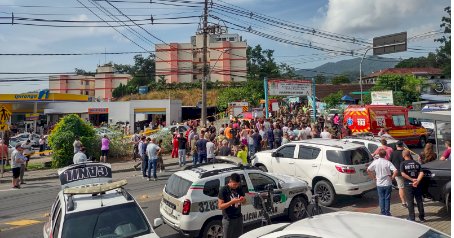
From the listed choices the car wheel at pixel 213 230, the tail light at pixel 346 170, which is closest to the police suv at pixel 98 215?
the car wheel at pixel 213 230

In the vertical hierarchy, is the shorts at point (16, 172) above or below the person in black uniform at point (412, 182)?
below

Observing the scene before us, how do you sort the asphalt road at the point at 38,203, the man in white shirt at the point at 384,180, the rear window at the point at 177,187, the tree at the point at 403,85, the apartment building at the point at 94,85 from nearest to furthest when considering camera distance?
the rear window at the point at 177,187, the man in white shirt at the point at 384,180, the asphalt road at the point at 38,203, the tree at the point at 403,85, the apartment building at the point at 94,85

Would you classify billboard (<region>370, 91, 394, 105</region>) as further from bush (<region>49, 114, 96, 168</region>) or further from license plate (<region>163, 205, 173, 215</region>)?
license plate (<region>163, 205, 173, 215</region>)

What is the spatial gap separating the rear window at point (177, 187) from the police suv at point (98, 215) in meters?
1.40

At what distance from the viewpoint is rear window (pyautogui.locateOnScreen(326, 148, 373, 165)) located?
11.0 meters

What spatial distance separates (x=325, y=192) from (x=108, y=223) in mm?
6934

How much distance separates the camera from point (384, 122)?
2280 cm

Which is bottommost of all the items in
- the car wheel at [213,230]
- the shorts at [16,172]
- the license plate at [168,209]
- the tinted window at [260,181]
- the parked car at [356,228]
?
the car wheel at [213,230]

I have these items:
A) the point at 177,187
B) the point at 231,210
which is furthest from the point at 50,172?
the point at 231,210

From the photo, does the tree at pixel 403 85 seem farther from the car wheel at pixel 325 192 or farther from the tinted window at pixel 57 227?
the tinted window at pixel 57 227

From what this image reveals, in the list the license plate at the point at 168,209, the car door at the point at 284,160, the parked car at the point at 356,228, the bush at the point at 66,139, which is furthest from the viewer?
the bush at the point at 66,139

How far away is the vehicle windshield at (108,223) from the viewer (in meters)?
6.03

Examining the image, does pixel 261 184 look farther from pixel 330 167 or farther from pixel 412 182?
pixel 412 182

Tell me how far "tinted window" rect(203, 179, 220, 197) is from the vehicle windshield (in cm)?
190
